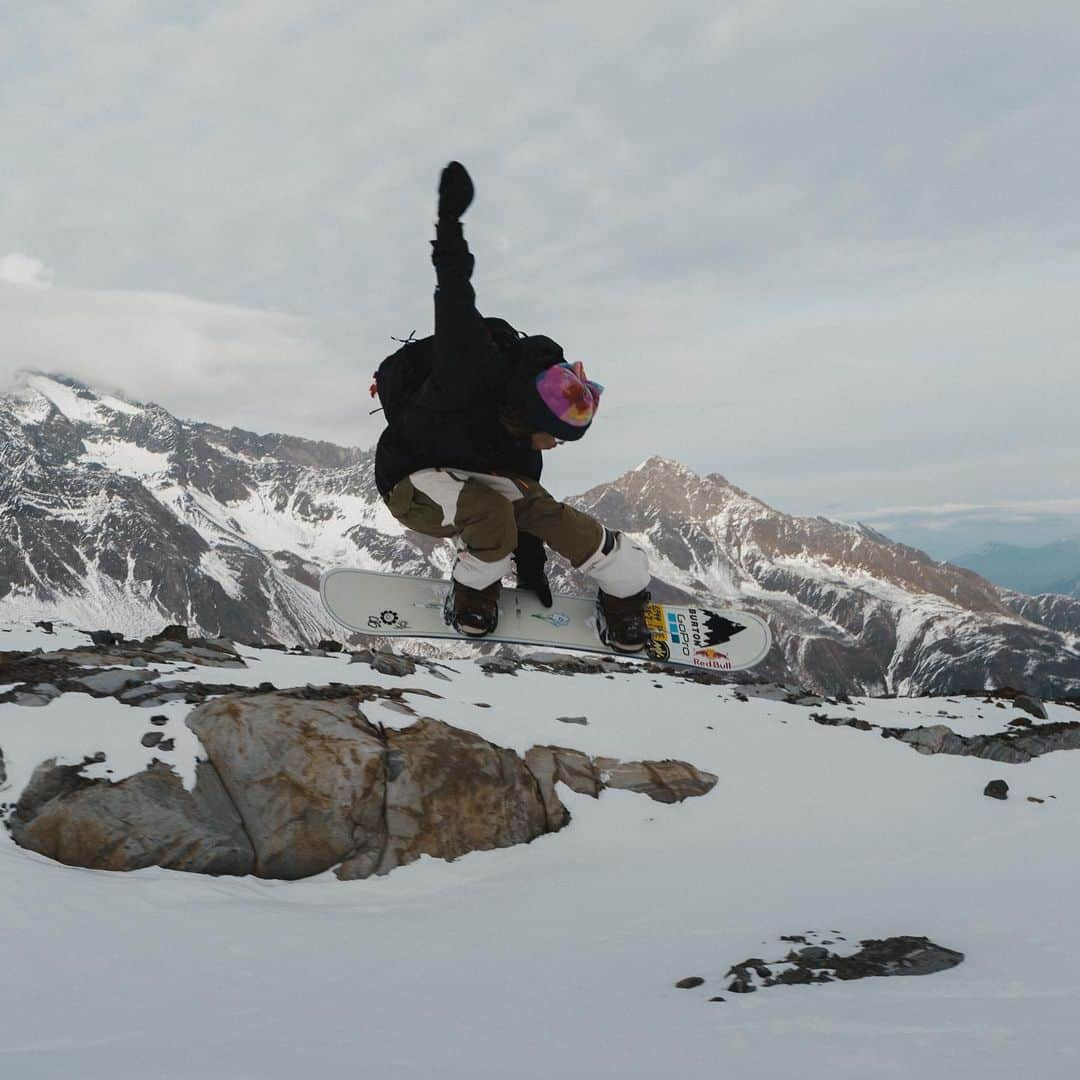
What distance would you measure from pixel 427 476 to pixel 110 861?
523 centimetres

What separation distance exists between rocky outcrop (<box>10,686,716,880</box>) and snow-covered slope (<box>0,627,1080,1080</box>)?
0.89 feet

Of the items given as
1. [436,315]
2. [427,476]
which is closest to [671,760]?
[427,476]

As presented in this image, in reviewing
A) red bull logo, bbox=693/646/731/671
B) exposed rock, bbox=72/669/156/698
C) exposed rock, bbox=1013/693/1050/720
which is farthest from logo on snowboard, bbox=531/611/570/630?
exposed rock, bbox=1013/693/1050/720

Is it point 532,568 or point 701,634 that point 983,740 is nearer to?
point 701,634

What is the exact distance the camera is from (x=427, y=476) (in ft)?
26.0

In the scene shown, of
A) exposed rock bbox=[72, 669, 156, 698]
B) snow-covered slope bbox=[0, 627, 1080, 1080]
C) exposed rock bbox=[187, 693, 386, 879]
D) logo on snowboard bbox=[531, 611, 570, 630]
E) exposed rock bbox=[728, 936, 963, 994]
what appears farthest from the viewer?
exposed rock bbox=[72, 669, 156, 698]

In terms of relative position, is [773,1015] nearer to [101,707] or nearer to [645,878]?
[645,878]

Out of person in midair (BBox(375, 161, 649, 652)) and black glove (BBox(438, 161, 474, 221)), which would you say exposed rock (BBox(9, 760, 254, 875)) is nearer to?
person in midair (BBox(375, 161, 649, 652))

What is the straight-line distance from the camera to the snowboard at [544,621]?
395 inches

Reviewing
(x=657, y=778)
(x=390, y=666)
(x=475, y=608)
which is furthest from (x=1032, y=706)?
(x=475, y=608)

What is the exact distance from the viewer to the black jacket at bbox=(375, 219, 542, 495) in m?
6.12

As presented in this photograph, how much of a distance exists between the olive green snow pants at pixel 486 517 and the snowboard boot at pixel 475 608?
0.17 m

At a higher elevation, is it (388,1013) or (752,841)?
(388,1013)

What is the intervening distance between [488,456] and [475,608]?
6.82 feet
